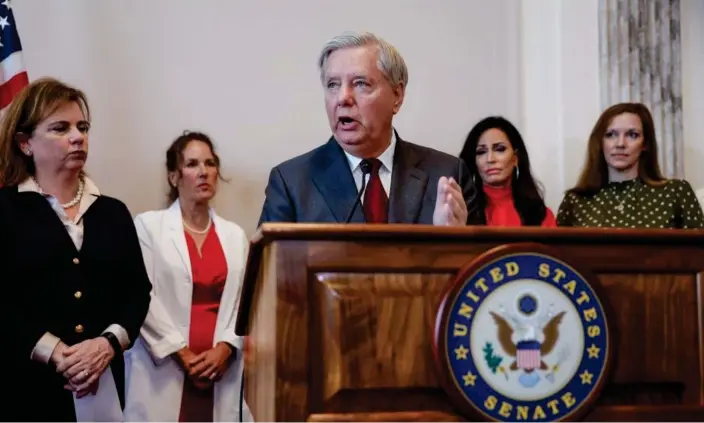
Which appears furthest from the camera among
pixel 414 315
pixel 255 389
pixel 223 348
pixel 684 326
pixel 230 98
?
pixel 230 98

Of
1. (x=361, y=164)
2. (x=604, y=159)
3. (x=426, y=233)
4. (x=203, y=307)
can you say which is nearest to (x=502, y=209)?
(x=604, y=159)

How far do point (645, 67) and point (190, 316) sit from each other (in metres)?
2.17

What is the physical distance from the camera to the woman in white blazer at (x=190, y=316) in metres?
3.28

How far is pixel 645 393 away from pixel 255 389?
0.74 metres

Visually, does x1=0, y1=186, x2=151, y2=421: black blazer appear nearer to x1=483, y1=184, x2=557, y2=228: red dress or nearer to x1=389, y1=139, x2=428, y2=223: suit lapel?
x1=389, y1=139, x2=428, y2=223: suit lapel

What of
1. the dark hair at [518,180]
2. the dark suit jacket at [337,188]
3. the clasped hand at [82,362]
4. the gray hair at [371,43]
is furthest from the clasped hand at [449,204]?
the dark hair at [518,180]

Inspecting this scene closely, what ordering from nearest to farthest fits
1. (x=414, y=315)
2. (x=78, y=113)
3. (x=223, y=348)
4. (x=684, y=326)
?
(x=414, y=315), (x=684, y=326), (x=78, y=113), (x=223, y=348)

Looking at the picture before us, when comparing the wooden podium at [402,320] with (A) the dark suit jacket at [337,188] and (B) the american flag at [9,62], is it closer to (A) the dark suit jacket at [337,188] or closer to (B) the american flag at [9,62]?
(A) the dark suit jacket at [337,188]

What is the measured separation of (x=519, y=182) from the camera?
11.3ft

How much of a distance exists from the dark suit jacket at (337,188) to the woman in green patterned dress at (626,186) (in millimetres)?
1194

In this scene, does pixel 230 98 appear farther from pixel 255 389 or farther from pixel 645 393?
pixel 645 393

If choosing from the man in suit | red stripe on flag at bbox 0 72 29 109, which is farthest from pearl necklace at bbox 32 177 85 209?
the man in suit

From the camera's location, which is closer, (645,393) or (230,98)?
(645,393)

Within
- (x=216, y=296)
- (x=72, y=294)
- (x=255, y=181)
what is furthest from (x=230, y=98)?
(x=72, y=294)
